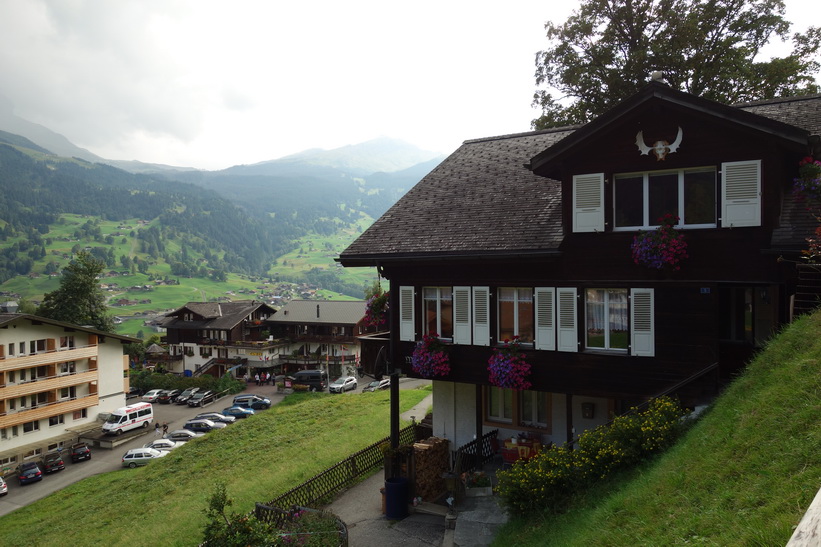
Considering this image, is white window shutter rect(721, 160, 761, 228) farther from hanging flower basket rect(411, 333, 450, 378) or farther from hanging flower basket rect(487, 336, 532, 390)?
hanging flower basket rect(411, 333, 450, 378)

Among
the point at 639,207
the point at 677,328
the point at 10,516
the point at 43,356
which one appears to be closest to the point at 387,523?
the point at 677,328

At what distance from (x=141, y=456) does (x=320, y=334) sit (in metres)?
37.1

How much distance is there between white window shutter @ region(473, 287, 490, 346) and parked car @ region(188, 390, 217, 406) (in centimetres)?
5274

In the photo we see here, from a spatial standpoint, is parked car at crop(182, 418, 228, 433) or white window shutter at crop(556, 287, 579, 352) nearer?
white window shutter at crop(556, 287, 579, 352)

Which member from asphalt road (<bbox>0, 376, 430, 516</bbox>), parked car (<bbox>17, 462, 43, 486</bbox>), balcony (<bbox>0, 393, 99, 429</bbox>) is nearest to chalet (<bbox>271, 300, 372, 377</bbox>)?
asphalt road (<bbox>0, 376, 430, 516</bbox>)

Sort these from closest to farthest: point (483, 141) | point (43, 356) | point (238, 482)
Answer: point (483, 141), point (238, 482), point (43, 356)

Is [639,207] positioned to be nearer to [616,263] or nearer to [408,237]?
[616,263]

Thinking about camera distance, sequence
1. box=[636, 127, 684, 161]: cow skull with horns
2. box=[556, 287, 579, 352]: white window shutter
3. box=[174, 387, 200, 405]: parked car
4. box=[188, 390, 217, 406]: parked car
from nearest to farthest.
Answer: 1. box=[636, 127, 684, 161]: cow skull with horns
2. box=[556, 287, 579, 352]: white window shutter
3. box=[188, 390, 217, 406]: parked car
4. box=[174, 387, 200, 405]: parked car

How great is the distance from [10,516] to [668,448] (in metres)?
38.8

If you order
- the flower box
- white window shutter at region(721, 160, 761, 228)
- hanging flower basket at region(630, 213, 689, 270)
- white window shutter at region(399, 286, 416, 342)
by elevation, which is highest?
white window shutter at region(721, 160, 761, 228)

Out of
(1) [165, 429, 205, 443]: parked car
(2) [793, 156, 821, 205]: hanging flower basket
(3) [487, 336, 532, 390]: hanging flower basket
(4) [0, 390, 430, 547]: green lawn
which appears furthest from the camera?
(1) [165, 429, 205, 443]: parked car

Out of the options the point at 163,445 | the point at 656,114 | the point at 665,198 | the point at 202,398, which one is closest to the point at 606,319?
the point at 665,198

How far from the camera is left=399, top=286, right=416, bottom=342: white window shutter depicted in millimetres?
17344

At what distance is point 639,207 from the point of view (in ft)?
45.3
